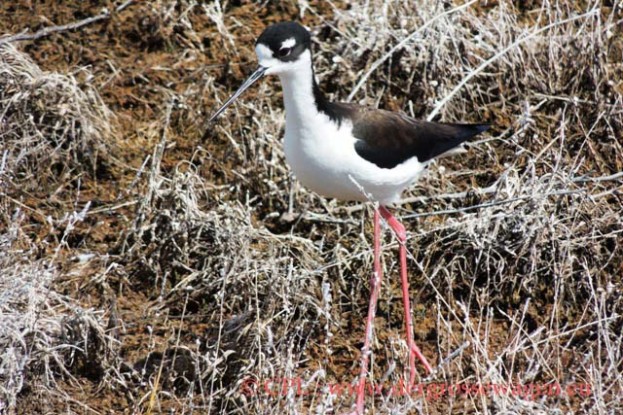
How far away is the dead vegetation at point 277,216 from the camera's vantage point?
310 centimetres

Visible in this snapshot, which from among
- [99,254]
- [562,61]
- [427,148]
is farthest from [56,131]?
[562,61]

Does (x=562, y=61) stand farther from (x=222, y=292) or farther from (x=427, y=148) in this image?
(x=222, y=292)

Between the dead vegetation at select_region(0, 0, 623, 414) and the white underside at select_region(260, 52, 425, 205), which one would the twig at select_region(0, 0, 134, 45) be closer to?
the dead vegetation at select_region(0, 0, 623, 414)

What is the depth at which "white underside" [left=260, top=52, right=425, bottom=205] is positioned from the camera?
310 cm

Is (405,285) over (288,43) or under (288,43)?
under

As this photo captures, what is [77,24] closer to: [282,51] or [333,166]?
[282,51]

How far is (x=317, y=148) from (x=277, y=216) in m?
0.73

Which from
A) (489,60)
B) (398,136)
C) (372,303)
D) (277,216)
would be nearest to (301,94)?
(398,136)

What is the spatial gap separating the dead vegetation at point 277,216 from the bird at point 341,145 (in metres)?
0.18

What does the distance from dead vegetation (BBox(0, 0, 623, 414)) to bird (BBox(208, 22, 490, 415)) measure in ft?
0.58

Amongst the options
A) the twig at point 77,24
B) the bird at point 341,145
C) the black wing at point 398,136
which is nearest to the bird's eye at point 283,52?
the bird at point 341,145

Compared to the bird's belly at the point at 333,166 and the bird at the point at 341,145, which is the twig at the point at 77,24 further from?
the bird's belly at the point at 333,166

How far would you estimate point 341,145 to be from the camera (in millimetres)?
3162

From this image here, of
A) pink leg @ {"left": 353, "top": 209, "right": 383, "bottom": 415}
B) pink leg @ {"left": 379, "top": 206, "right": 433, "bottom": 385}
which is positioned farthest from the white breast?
pink leg @ {"left": 379, "top": 206, "right": 433, "bottom": 385}
